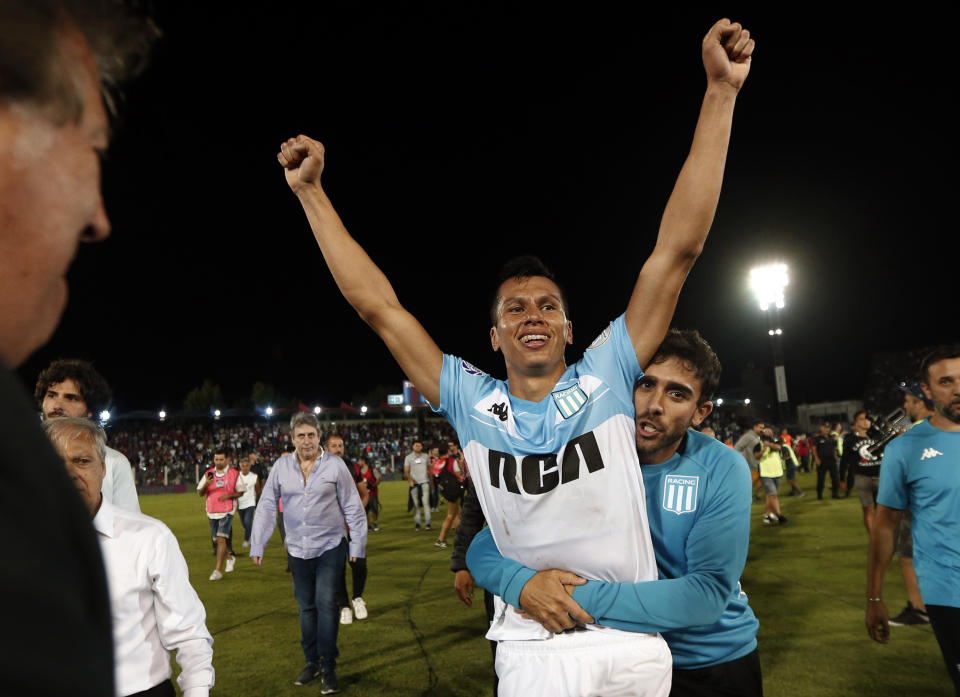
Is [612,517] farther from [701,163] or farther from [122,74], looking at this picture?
[122,74]

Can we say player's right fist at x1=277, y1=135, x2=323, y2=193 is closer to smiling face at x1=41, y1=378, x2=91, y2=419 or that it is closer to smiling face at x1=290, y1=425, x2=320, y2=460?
smiling face at x1=41, y1=378, x2=91, y2=419

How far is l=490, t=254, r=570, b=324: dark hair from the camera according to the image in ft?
9.06

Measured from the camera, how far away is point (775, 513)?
14875mm

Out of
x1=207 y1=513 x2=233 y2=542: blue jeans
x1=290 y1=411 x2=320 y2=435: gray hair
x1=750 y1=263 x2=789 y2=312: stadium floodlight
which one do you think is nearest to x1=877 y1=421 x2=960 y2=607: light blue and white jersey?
x1=290 y1=411 x2=320 y2=435: gray hair

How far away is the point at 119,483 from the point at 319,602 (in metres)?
2.96

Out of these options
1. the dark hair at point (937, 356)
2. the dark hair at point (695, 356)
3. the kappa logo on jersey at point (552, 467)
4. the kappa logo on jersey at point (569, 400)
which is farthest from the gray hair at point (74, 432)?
the dark hair at point (937, 356)

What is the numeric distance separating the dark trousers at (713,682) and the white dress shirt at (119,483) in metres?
3.19

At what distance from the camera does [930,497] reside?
161 inches

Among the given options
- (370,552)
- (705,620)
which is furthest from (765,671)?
(370,552)

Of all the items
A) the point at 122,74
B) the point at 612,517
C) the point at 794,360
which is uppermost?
the point at 794,360

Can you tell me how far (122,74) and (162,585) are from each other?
7.97 feet

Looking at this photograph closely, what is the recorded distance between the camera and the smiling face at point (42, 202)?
0.69 meters

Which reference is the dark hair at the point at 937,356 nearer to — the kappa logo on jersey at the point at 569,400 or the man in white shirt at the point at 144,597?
the kappa logo on jersey at the point at 569,400

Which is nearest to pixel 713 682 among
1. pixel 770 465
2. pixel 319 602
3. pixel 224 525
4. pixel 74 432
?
pixel 74 432
